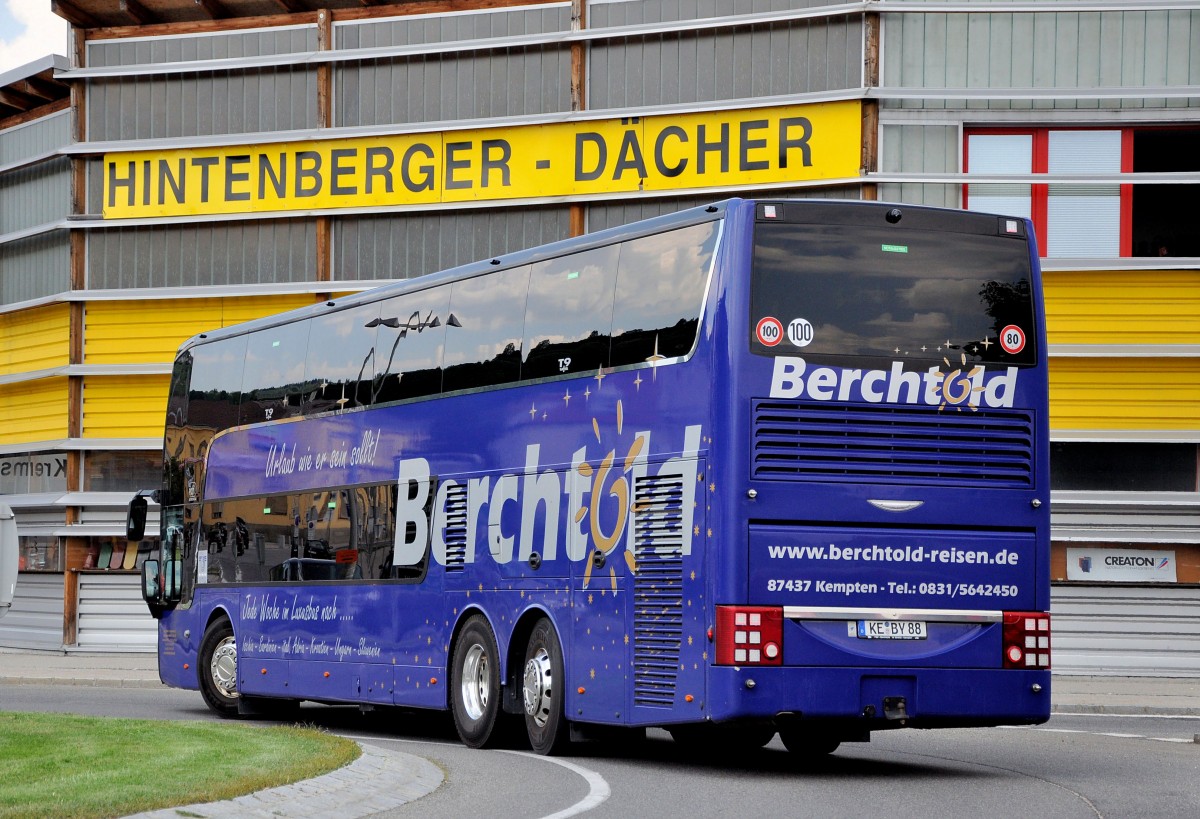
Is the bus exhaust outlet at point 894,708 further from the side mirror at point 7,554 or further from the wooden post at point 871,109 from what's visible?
the wooden post at point 871,109

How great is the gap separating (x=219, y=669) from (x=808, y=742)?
8869mm

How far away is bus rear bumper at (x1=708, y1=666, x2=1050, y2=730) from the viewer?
1332 centimetres

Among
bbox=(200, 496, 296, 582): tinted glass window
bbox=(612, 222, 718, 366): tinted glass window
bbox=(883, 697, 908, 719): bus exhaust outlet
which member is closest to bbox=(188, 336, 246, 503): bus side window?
bbox=(200, 496, 296, 582): tinted glass window

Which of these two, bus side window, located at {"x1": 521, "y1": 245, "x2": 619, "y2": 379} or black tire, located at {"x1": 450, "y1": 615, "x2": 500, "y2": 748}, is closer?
bus side window, located at {"x1": 521, "y1": 245, "x2": 619, "y2": 379}

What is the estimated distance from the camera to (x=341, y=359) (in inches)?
782

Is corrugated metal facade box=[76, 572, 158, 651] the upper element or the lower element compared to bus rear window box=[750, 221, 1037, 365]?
lower

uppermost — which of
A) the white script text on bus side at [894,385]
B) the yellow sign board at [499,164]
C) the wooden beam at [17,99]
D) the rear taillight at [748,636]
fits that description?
the wooden beam at [17,99]

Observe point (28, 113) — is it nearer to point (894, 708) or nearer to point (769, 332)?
point (769, 332)

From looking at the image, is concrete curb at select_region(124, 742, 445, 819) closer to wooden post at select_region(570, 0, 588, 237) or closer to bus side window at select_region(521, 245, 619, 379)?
bus side window at select_region(521, 245, 619, 379)

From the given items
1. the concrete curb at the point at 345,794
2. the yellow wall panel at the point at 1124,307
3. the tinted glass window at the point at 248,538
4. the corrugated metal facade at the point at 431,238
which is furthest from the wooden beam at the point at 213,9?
the concrete curb at the point at 345,794

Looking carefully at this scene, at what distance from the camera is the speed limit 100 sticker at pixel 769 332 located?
13531 mm

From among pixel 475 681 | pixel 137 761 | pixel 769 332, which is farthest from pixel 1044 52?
pixel 137 761

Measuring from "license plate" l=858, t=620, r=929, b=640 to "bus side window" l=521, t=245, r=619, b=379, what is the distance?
120 inches

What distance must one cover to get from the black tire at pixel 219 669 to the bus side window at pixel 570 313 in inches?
296
